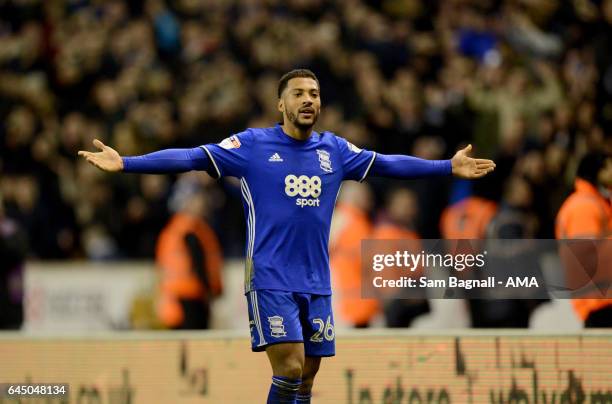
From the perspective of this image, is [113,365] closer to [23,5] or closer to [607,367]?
[607,367]

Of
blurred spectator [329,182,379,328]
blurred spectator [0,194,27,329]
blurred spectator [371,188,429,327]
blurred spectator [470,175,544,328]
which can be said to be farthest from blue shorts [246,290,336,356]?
blurred spectator [0,194,27,329]

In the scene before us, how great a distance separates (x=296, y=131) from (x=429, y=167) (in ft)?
2.84

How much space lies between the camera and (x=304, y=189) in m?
7.37

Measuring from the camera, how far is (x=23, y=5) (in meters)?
19.7

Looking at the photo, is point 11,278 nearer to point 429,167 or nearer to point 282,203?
point 282,203

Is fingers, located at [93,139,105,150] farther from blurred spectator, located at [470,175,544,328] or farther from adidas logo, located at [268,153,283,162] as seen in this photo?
blurred spectator, located at [470,175,544,328]

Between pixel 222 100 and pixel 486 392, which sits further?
pixel 222 100

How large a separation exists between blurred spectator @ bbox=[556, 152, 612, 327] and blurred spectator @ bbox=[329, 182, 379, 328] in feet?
8.54

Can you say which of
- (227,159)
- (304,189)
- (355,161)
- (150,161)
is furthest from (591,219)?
(150,161)

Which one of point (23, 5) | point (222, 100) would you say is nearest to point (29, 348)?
point (222, 100)

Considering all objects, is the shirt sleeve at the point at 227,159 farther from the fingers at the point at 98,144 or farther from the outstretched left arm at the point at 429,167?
the outstretched left arm at the point at 429,167

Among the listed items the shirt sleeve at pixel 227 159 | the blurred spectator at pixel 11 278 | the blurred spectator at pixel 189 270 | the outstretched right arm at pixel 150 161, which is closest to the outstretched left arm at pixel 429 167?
the shirt sleeve at pixel 227 159

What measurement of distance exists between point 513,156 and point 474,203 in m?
0.98

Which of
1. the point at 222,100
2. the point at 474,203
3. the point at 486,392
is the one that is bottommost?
the point at 486,392
